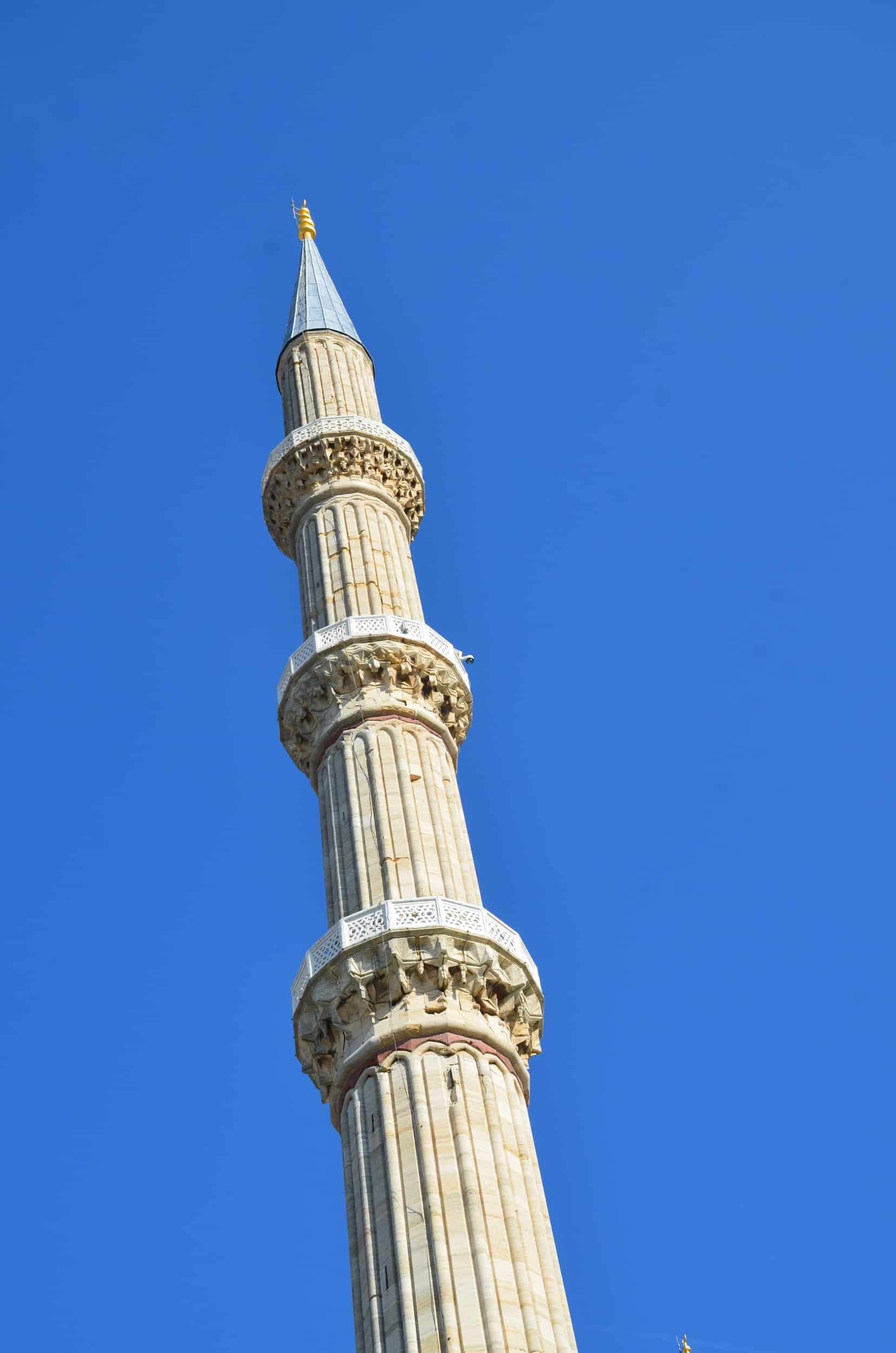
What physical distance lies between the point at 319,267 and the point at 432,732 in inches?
488

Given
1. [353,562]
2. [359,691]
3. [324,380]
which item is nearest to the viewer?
[359,691]

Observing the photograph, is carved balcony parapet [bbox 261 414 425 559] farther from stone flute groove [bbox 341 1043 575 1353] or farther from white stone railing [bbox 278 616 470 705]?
stone flute groove [bbox 341 1043 575 1353]

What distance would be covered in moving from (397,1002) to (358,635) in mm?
5440

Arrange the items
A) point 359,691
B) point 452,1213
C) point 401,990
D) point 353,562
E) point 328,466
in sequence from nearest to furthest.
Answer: point 452,1213
point 401,990
point 359,691
point 353,562
point 328,466

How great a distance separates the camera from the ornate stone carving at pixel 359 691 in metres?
22.9

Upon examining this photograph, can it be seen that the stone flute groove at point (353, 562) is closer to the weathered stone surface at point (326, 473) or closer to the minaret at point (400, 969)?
the minaret at point (400, 969)

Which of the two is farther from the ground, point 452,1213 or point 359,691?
point 359,691

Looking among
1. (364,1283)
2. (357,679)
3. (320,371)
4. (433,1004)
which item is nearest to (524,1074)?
(433,1004)

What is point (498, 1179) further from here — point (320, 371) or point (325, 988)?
point (320, 371)

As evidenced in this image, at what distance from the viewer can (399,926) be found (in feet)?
63.8

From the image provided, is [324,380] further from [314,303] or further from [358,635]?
[358,635]

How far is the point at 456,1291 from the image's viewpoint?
1647 centimetres

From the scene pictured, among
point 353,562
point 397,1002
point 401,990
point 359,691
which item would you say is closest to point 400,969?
point 401,990

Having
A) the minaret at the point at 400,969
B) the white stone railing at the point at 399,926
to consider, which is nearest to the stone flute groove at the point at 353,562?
the minaret at the point at 400,969
